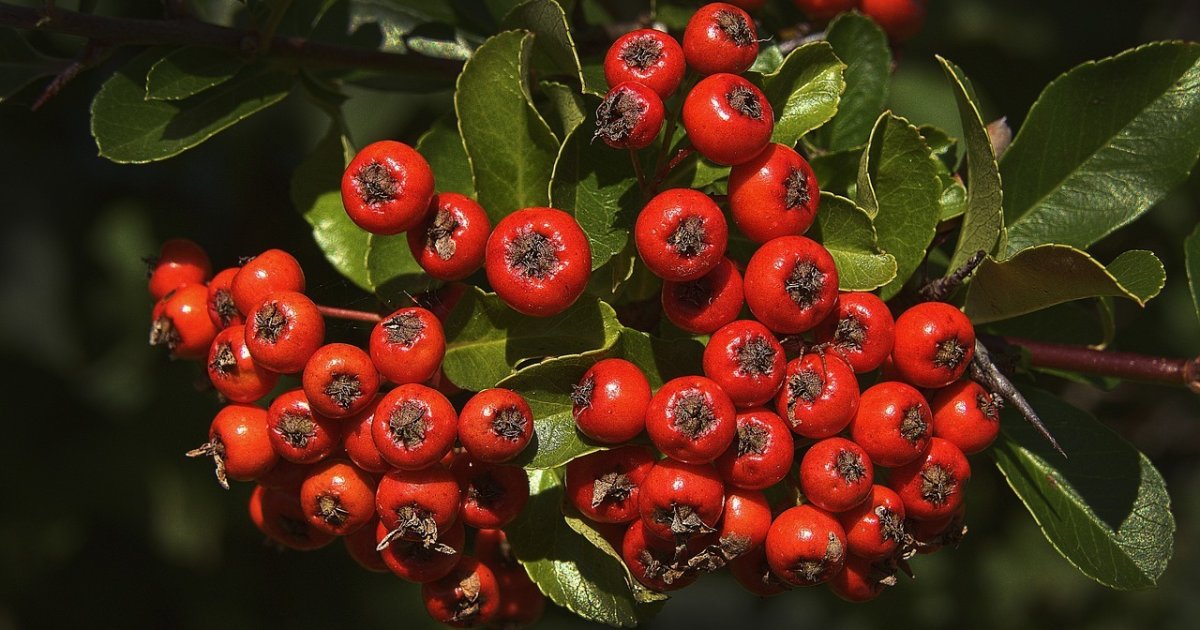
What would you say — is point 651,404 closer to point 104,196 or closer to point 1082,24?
point 104,196

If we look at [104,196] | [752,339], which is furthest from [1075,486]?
[104,196]

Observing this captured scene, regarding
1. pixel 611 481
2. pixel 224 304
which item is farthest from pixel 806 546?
pixel 224 304

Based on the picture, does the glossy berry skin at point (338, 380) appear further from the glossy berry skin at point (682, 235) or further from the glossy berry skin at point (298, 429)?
the glossy berry skin at point (682, 235)

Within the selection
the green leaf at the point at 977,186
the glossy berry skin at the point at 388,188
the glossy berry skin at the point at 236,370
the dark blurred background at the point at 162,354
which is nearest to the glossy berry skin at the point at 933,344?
the green leaf at the point at 977,186

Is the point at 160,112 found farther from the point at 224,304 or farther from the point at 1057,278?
the point at 1057,278

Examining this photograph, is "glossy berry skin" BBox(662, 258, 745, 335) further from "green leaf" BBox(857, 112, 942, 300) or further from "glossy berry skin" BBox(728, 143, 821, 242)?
"green leaf" BBox(857, 112, 942, 300)

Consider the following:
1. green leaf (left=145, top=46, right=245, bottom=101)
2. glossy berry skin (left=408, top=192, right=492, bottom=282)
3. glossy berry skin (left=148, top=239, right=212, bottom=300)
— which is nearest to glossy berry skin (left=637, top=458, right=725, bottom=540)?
glossy berry skin (left=408, top=192, right=492, bottom=282)
